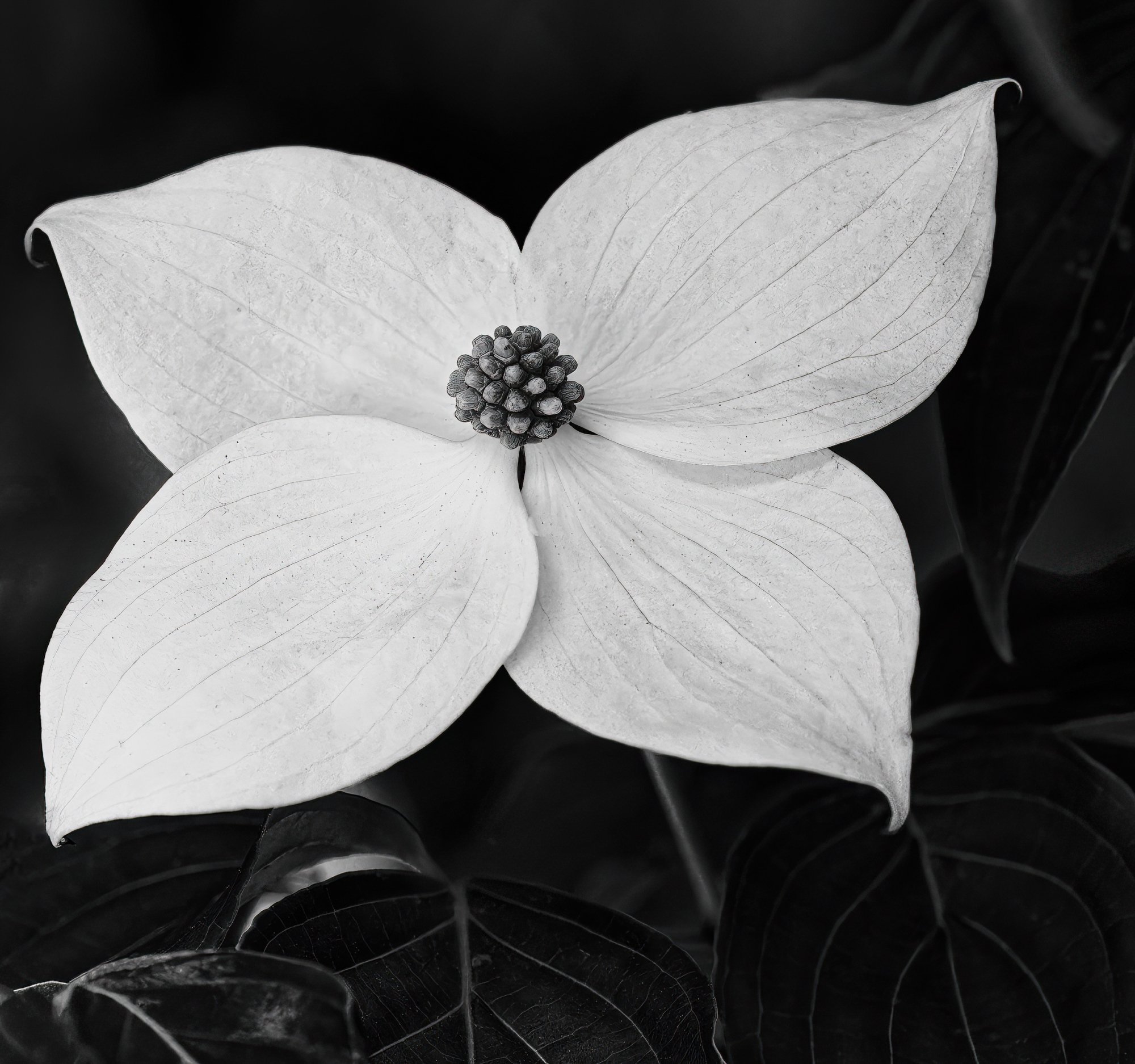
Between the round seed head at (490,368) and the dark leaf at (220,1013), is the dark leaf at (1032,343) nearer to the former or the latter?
the round seed head at (490,368)

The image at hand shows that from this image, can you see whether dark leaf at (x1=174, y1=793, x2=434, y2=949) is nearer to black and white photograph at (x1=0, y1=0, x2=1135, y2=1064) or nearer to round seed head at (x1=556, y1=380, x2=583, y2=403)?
black and white photograph at (x1=0, y1=0, x2=1135, y2=1064)

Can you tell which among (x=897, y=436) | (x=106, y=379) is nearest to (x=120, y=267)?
(x=106, y=379)

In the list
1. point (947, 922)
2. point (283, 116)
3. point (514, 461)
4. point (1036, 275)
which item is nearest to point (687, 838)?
point (947, 922)

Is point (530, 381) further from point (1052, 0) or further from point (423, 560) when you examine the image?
point (1052, 0)

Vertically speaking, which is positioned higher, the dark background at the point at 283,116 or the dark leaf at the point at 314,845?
the dark background at the point at 283,116

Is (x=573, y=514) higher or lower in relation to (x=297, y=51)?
lower

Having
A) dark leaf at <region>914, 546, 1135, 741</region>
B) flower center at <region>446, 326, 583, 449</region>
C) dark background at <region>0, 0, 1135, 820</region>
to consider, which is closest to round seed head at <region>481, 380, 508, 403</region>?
flower center at <region>446, 326, 583, 449</region>

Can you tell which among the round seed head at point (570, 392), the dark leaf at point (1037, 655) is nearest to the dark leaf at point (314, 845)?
the round seed head at point (570, 392)
